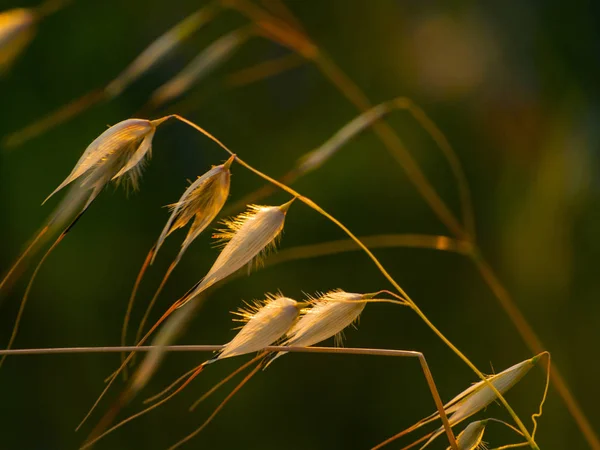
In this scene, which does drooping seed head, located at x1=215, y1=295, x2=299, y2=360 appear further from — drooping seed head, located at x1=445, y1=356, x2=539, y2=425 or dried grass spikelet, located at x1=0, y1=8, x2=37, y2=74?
dried grass spikelet, located at x1=0, y1=8, x2=37, y2=74

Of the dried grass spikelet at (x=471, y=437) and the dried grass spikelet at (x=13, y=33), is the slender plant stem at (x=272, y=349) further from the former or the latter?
the dried grass spikelet at (x=13, y=33)

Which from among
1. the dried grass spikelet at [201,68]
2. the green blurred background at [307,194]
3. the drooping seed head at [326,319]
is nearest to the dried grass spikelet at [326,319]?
the drooping seed head at [326,319]

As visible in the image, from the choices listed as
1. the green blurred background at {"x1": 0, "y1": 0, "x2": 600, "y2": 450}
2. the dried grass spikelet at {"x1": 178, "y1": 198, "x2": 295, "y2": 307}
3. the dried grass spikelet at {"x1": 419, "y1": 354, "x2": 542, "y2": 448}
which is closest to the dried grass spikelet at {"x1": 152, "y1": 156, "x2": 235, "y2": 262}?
the dried grass spikelet at {"x1": 178, "y1": 198, "x2": 295, "y2": 307}

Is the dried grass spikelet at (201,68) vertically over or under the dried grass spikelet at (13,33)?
under

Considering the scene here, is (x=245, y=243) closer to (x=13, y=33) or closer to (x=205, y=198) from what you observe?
(x=205, y=198)

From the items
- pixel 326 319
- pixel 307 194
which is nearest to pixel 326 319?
pixel 326 319

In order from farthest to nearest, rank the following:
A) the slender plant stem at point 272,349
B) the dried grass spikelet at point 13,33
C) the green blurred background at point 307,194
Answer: the green blurred background at point 307,194
the dried grass spikelet at point 13,33
the slender plant stem at point 272,349
